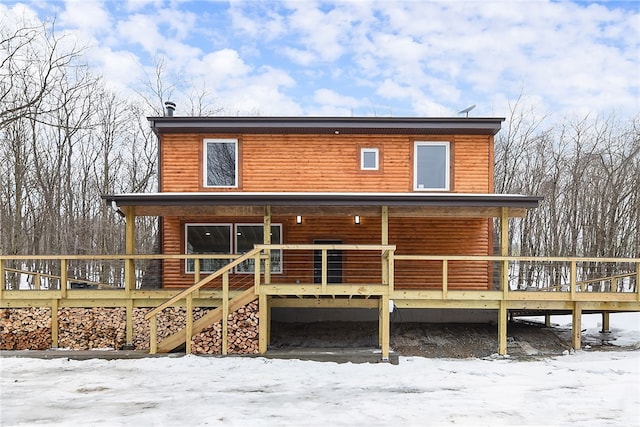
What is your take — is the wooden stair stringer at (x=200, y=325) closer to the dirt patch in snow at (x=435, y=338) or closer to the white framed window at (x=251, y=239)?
the dirt patch in snow at (x=435, y=338)

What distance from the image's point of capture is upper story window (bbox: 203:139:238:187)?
42.2ft

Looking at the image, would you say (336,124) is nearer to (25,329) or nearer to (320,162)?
(320,162)

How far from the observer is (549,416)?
18.4 feet

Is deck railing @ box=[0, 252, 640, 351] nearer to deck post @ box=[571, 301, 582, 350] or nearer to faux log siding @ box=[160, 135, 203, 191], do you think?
deck post @ box=[571, 301, 582, 350]

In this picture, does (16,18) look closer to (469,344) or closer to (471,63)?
(469,344)

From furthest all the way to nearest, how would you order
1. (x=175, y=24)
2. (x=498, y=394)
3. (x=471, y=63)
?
1. (x=471, y=63)
2. (x=175, y=24)
3. (x=498, y=394)

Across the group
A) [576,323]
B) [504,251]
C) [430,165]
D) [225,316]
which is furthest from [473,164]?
[225,316]

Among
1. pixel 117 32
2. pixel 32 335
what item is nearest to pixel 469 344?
pixel 32 335

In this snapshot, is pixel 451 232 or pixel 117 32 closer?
pixel 451 232

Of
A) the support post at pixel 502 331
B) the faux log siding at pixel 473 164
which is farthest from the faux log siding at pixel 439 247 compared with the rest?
the support post at pixel 502 331

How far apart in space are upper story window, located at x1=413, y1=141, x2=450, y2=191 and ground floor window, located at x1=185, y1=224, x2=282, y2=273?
4264 mm

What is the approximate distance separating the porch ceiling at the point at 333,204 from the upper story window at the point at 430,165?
226cm

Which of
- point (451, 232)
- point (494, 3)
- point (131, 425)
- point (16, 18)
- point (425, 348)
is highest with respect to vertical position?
point (494, 3)

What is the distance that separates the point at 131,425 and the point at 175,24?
18969 millimetres
